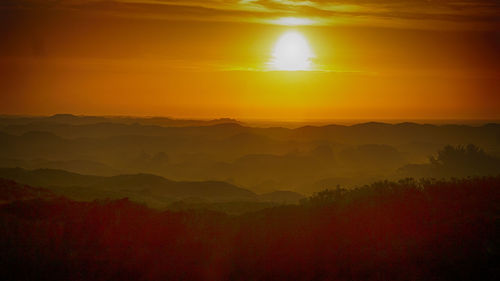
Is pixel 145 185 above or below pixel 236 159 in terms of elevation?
below

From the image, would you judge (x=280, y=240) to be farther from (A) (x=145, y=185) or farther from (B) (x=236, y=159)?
(B) (x=236, y=159)

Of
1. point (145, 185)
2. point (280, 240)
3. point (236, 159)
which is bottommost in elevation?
point (280, 240)

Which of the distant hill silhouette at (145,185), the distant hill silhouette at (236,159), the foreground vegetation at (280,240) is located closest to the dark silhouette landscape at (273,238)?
the foreground vegetation at (280,240)

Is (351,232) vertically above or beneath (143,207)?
beneath

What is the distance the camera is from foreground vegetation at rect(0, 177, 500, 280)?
13.8m

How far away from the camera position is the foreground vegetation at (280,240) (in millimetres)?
13766

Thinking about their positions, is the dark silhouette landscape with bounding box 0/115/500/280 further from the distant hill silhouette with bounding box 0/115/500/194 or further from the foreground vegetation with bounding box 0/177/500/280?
the distant hill silhouette with bounding box 0/115/500/194

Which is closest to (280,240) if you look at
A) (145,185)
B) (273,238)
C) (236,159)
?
(273,238)

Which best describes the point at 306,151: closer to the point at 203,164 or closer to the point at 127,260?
the point at 203,164

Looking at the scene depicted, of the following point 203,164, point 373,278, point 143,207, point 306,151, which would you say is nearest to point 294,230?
point 373,278

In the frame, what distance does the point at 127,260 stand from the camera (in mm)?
15094

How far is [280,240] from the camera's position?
1647cm

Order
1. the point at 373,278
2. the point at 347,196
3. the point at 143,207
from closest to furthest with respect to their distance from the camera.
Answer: the point at 373,278, the point at 347,196, the point at 143,207

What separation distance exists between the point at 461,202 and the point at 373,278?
7.18 m
